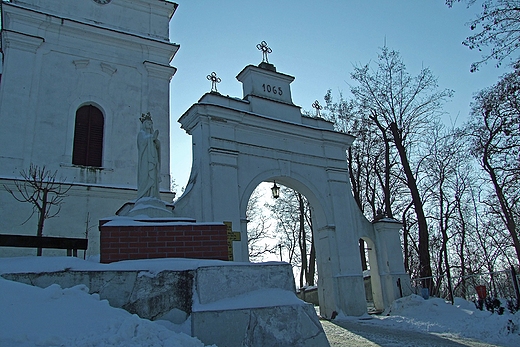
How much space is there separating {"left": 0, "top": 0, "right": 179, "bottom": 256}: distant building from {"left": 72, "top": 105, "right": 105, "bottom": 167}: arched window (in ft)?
0.10

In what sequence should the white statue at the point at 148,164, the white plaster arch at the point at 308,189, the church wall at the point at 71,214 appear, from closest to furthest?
the white statue at the point at 148,164 < the church wall at the point at 71,214 < the white plaster arch at the point at 308,189

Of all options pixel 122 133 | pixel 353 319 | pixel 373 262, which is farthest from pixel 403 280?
pixel 122 133

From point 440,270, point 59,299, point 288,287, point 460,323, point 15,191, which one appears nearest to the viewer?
Result: point 59,299

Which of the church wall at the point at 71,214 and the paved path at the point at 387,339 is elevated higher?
the church wall at the point at 71,214

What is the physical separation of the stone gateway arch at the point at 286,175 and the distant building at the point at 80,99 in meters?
2.87

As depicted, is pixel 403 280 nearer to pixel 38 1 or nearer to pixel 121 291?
pixel 121 291

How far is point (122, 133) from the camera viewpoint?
1492 centimetres

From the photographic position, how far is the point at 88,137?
569 inches

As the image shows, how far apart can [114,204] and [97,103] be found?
3.84 m

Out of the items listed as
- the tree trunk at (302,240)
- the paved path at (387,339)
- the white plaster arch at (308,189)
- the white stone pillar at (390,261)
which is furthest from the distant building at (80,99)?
the tree trunk at (302,240)

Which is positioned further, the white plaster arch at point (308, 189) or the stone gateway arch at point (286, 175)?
the white plaster arch at point (308, 189)

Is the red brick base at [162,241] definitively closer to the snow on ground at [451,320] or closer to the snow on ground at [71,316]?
the snow on ground at [71,316]

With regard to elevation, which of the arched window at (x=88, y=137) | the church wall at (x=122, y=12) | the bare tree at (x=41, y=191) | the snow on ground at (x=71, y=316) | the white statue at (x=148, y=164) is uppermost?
the church wall at (x=122, y=12)

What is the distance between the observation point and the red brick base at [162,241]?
5.77 m
